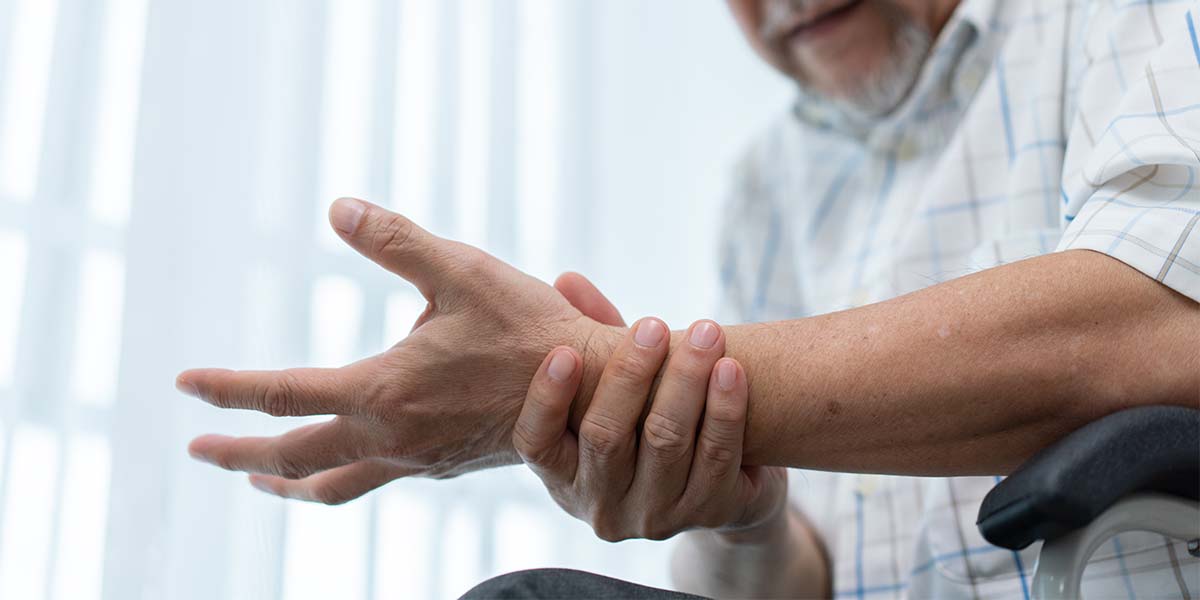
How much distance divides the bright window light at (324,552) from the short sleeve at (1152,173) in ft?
3.64

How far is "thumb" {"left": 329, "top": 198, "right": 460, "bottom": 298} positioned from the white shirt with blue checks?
483 mm

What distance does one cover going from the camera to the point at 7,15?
1228 millimetres

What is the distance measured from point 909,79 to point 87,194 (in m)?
1.15

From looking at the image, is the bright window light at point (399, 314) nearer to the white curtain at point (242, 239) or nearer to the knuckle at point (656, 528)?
the white curtain at point (242, 239)

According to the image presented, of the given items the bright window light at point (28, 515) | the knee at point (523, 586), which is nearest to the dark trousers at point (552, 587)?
the knee at point (523, 586)

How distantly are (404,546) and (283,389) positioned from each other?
978 mm

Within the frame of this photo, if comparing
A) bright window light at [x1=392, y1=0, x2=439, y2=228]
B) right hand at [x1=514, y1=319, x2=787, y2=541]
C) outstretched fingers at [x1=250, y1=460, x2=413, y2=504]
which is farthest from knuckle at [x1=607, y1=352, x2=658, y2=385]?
bright window light at [x1=392, y1=0, x2=439, y2=228]

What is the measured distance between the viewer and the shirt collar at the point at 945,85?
1387mm

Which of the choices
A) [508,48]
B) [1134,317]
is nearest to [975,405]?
[1134,317]

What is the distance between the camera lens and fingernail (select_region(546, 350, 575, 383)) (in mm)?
785

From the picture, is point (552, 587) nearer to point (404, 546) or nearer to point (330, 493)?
point (330, 493)

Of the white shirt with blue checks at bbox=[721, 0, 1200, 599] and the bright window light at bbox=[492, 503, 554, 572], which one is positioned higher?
the white shirt with blue checks at bbox=[721, 0, 1200, 599]

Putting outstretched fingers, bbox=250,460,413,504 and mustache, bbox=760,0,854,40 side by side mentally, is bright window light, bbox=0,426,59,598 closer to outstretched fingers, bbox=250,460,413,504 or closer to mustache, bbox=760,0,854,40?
outstretched fingers, bbox=250,460,413,504

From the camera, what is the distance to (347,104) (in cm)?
171
